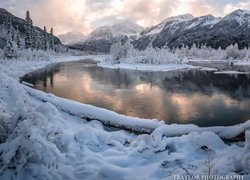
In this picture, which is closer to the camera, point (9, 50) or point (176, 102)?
point (176, 102)

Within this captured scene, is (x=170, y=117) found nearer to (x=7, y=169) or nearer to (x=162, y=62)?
(x=7, y=169)

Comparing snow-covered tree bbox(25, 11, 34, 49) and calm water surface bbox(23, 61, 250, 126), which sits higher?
snow-covered tree bbox(25, 11, 34, 49)

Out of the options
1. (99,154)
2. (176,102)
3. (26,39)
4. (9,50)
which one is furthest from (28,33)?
(99,154)

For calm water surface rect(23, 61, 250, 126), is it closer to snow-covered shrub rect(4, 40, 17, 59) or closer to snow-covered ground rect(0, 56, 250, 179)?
snow-covered ground rect(0, 56, 250, 179)

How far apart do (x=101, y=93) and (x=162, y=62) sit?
52537 mm

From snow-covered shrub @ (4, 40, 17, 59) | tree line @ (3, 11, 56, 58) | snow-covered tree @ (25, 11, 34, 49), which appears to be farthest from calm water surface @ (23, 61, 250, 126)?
snow-covered tree @ (25, 11, 34, 49)

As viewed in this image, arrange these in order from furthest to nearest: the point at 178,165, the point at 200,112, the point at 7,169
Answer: the point at 200,112 < the point at 178,165 < the point at 7,169

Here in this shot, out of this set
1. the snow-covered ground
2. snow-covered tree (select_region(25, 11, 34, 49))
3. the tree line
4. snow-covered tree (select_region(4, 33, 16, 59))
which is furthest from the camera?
snow-covered tree (select_region(25, 11, 34, 49))

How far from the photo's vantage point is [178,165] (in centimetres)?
1002

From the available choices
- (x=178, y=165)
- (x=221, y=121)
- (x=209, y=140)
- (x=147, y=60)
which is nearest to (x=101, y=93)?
(x=221, y=121)

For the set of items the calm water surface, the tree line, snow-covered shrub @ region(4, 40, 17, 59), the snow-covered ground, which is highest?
the tree line

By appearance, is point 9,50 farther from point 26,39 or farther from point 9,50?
point 26,39

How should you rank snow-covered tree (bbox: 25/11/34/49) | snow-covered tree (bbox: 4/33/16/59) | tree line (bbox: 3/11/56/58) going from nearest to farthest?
1. snow-covered tree (bbox: 4/33/16/59)
2. tree line (bbox: 3/11/56/58)
3. snow-covered tree (bbox: 25/11/34/49)

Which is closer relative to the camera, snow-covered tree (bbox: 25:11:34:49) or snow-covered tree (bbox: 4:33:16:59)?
snow-covered tree (bbox: 4:33:16:59)
